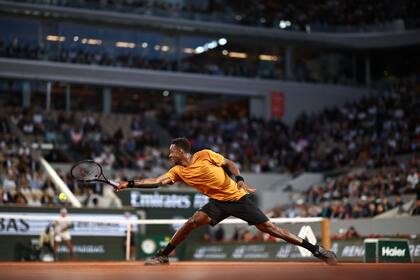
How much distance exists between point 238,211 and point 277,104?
33772 mm

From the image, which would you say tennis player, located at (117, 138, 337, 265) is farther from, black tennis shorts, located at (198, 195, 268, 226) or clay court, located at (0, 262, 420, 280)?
clay court, located at (0, 262, 420, 280)

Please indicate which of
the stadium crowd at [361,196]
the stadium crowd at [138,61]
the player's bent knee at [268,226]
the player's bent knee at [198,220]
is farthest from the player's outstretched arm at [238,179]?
the stadium crowd at [138,61]

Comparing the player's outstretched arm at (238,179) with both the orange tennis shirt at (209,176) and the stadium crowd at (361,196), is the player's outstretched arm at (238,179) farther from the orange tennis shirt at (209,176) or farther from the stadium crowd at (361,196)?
the stadium crowd at (361,196)

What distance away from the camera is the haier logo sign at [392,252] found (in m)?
16.8

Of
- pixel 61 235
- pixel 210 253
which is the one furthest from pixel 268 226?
pixel 210 253

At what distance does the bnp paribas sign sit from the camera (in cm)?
1673

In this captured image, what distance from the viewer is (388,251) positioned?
55.5 ft

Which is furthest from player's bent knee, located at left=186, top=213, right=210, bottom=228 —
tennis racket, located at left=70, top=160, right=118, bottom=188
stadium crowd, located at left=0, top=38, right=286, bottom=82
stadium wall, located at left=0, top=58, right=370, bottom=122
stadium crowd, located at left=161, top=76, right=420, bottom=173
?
stadium crowd, located at left=0, top=38, right=286, bottom=82

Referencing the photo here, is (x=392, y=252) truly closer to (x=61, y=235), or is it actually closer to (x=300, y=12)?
(x=61, y=235)

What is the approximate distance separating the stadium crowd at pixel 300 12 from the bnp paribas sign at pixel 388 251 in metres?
28.3

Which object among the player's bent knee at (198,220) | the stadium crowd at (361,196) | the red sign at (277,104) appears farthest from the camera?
the red sign at (277,104)

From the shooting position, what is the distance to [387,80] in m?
47.6

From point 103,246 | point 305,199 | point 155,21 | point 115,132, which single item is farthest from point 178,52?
point 103,246

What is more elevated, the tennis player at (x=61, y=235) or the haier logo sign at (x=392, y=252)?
the haier logo sign at (x=392, y=252)
